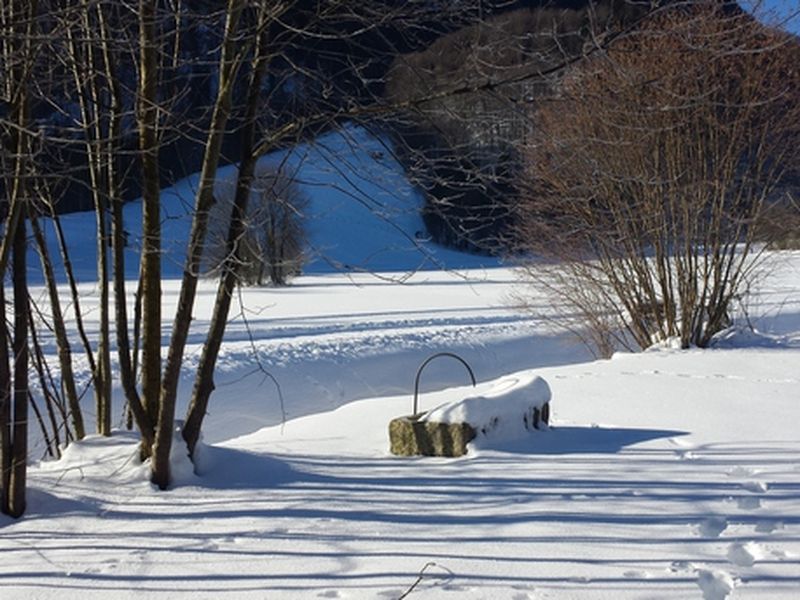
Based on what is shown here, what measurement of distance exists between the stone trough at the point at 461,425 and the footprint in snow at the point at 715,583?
232 cm

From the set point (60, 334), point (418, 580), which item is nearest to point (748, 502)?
point (418, 580)

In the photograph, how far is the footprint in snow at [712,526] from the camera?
151 inches

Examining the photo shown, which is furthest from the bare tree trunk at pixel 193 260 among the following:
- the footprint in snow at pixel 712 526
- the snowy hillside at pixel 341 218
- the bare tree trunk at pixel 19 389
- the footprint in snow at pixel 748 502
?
the footprint in snow at pixel 748 502

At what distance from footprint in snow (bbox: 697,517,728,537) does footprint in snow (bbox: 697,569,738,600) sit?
0.48 metres

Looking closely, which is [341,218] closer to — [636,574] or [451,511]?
[451,511]

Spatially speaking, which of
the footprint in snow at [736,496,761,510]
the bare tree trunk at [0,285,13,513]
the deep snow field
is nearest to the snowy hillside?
the deep snow field

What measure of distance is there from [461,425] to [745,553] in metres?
2.20

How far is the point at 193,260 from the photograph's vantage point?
177 inches

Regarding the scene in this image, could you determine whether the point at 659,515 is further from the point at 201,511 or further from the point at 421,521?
the point at 201,511

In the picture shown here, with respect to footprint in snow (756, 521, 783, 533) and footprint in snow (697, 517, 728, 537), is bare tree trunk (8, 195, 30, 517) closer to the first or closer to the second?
footprint in snow (697, 517, 728, 537)

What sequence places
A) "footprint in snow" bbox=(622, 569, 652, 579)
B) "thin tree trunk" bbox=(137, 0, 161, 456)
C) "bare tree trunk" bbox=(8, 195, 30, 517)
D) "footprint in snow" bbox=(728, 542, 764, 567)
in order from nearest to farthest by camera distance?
"footprint in snow" bbox=(622, 569, 652, 579) → "footprint in snow" bbox=(728, 542, 764, 567) → "bare tree trunk" bbox=(8, 195, 30, 517) → "thin tree trunk" bbox=(137, 0, 161, 456)

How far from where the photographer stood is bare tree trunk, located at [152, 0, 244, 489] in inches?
177

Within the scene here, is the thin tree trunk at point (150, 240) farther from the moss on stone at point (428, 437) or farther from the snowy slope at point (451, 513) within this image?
the moss on stone at point (428, 437)

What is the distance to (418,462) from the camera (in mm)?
5406
